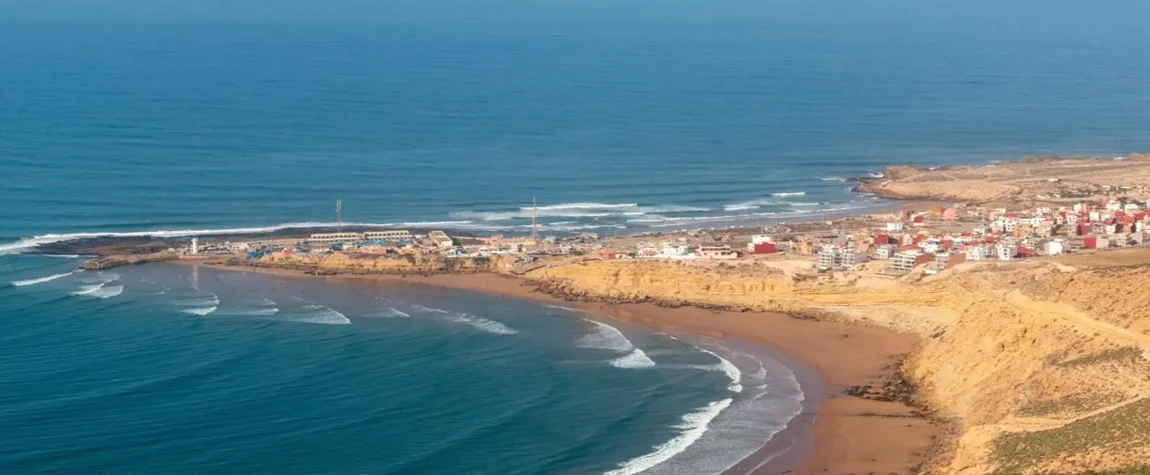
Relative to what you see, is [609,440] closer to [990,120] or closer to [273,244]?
[273,244]

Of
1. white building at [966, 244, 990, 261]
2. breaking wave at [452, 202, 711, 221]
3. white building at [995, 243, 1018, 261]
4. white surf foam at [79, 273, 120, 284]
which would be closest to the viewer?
white building at [995, 243, 1018, 261]

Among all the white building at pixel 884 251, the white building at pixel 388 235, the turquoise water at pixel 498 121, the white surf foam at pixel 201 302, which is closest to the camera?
the white surf foam at pixel 201 302

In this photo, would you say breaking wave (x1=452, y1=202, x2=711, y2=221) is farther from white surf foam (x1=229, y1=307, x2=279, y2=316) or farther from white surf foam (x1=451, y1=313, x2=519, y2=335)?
white surf foam (x1=451, y1=313, x2=519, y2=335)

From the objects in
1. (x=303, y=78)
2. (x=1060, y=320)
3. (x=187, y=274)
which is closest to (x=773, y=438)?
(x=1060, y=320)

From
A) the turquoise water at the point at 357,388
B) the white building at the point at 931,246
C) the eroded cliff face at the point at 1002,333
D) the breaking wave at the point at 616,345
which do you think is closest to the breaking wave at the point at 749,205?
the white building at the point at 931,246

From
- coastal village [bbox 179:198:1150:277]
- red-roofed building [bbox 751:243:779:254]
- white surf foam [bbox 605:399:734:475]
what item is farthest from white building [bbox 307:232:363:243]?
white surf foam [bbox 605:399:734:475]

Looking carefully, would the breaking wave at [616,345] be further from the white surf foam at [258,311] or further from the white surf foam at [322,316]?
the white surf foam at [258,311]
